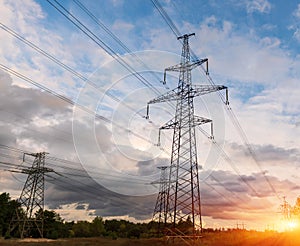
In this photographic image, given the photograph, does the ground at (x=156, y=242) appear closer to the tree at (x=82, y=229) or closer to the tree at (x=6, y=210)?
the tree at (x=6, y=210)

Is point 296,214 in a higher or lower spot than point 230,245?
higher

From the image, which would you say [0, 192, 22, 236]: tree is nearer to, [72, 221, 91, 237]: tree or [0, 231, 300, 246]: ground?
[72, 221, 91, 237]: tree

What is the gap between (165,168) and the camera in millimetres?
66688

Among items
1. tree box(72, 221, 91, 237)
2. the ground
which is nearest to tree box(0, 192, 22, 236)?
tree box(72, 221, 91, 237)

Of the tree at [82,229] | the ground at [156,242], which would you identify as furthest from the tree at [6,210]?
the ground at [156,242]

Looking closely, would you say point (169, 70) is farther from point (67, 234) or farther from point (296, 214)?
point (296, 214)

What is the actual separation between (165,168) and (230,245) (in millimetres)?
30335

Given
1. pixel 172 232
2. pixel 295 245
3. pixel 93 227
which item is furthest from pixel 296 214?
pixel 172 232

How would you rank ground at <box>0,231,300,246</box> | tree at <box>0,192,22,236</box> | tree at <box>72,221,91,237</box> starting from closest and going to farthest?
ground at <box>0,231,300,246</box> < tree at <box>0,192,22,236</box> < tree at <box>72,221,91,237</box>

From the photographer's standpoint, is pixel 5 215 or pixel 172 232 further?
pixel 5 215

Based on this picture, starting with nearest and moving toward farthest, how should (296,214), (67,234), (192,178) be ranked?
(192,178)
(67,234)
(296,214)

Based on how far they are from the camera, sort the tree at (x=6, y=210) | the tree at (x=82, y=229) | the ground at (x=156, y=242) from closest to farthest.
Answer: the ground at (x=156, y=242) < the tree at (x=6, y=210) < the tree at (x=82, y=229)

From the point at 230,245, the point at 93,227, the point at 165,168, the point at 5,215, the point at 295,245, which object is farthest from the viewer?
the point at 93,227

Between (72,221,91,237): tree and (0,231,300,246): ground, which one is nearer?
(0,231,300,246): ground
